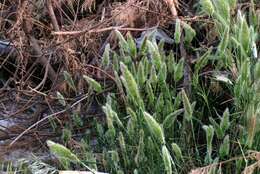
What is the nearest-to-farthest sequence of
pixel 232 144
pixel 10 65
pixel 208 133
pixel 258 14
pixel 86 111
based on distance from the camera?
pixel 208 133 < pixel 232 144 < pixel 258 14 < pixel 86 111 < pixel 10 65

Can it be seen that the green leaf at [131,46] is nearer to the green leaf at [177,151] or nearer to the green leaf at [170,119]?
the green leaf at [170,119]

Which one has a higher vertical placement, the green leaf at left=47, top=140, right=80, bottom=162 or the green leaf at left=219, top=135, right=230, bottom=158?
the green leaf at left=47, top=140, right=80, bottom=162

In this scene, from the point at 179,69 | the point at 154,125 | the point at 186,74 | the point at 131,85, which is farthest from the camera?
the point at 186,74

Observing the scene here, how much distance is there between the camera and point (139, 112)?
1.55m

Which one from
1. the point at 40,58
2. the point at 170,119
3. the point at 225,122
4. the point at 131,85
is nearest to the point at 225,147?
the point at 225,122

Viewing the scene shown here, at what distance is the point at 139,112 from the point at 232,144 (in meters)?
0.27

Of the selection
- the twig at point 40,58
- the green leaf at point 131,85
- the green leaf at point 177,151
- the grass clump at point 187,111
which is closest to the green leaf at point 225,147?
the grass clump at point 187,111

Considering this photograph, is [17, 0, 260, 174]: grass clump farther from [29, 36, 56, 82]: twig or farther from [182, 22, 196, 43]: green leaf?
[29, 36, 56, 82]: twig

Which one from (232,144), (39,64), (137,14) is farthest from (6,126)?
(232,144)

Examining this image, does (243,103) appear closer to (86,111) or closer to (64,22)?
(86,111)

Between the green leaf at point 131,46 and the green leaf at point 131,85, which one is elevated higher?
the green leaf at point 131,46

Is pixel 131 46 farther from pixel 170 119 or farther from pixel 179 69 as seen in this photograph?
pixel 170 119

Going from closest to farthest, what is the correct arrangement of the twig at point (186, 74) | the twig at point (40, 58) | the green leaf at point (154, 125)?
the green leaf at point (154, 125), the twig at point (186, 74), the twig at point (40, 58)

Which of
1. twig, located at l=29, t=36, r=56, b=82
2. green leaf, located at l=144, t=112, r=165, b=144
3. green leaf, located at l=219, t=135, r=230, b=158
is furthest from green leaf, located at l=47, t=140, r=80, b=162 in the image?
twig, located at l=29, t=36, r=56, b=82
